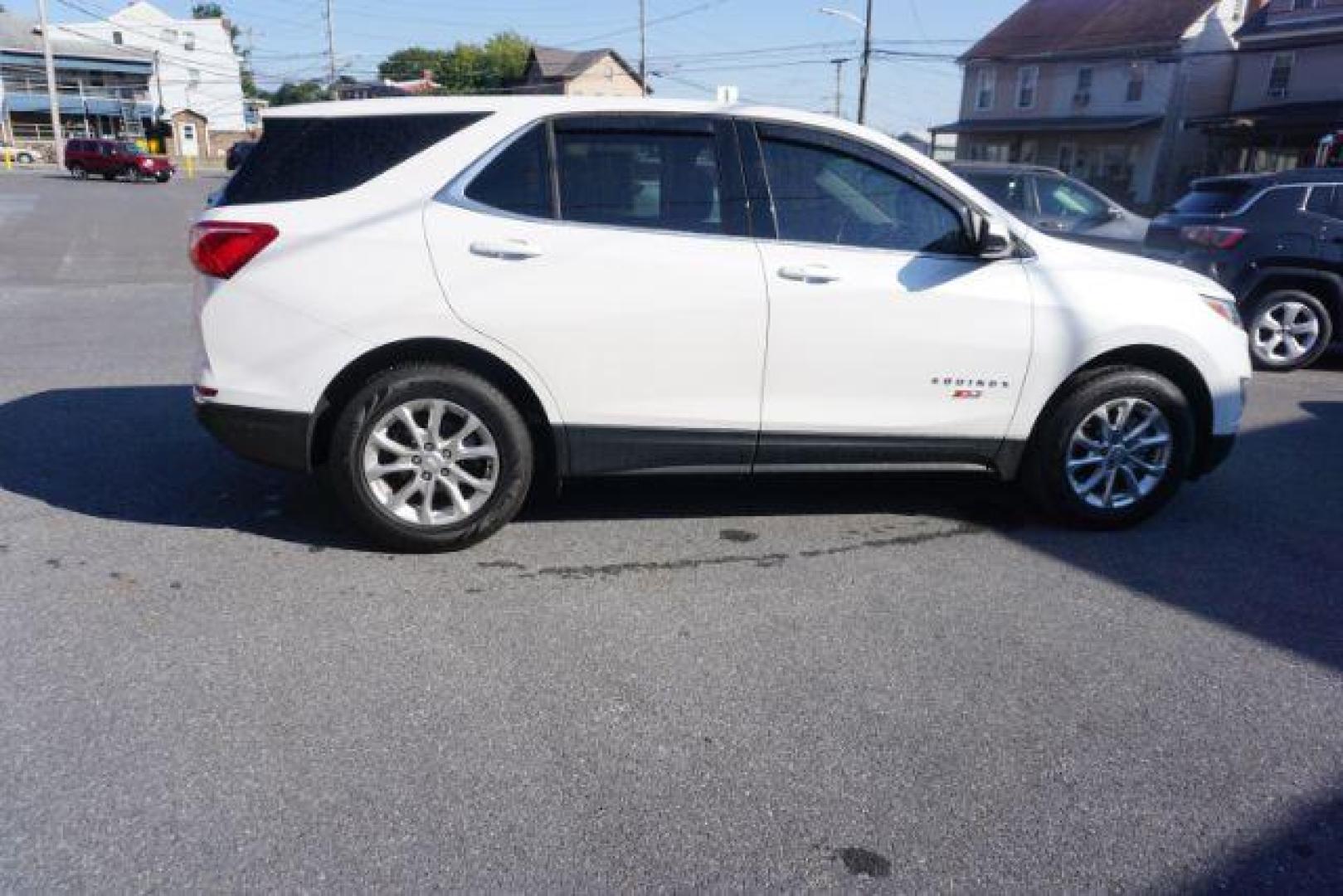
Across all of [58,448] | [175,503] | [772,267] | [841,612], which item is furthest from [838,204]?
[58,448]

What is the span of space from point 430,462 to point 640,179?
148 cm

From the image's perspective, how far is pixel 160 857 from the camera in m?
2.51

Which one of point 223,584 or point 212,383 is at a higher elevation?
point 212,383

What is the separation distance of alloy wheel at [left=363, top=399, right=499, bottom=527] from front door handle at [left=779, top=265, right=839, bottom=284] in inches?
55.9

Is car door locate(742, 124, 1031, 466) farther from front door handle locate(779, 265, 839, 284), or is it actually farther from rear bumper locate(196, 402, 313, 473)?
rear bumper locate(196, 402, 313, 473)

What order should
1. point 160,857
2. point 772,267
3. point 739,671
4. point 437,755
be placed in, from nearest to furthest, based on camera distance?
point 160,857 < point 437,755 < point 739,671 < point 772,267

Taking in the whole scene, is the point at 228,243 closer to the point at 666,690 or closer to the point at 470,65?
the point at 666,690

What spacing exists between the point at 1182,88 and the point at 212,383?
1595 inches

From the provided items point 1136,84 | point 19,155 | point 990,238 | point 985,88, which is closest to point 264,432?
point 990,238

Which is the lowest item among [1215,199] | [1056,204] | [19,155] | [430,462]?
[430,462]

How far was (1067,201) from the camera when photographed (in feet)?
36.6

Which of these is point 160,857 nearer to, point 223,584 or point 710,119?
point 223,584

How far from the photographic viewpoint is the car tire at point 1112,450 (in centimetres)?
480

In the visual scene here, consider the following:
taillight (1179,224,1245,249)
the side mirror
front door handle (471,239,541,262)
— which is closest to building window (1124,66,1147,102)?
taillight (1179,224,1245,249)
